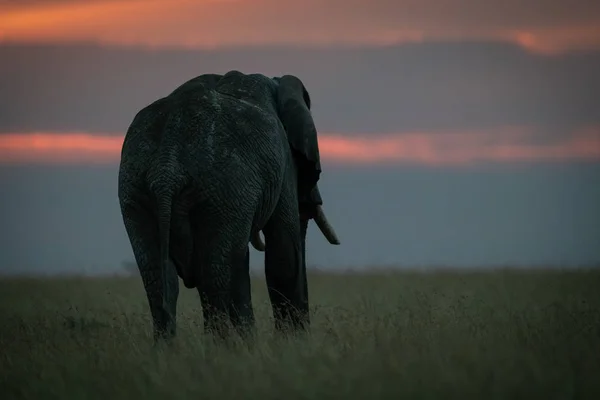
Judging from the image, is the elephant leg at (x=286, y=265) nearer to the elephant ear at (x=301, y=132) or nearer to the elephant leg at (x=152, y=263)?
the elephant ear at (x=301, y=132)

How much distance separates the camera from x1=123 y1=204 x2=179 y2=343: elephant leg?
1295 centimetres

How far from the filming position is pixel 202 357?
12.0 m

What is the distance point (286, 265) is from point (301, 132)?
1334mm

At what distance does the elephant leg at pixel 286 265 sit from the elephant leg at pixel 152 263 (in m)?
A: 1.66

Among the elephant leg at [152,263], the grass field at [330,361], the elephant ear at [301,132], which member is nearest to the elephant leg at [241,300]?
the grass field at [330,361]

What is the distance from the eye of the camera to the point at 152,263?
13.0 metres

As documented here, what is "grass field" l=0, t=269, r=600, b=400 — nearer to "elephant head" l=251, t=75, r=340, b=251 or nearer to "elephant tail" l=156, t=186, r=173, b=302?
"elephant tail" l=156, t=186, r=173, b=302

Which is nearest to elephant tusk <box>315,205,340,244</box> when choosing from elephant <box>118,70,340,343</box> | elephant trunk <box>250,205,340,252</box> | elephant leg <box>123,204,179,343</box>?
elephant trunk <box>250,205,340,252</box>

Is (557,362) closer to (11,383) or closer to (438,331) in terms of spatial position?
(438,331)

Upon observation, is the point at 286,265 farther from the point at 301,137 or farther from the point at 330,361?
the point at 330,361

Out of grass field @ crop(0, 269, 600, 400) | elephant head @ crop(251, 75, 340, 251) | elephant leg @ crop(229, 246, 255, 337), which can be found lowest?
grass field @ crop(0, 269, 600, 400)

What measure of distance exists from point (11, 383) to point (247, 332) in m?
2.47

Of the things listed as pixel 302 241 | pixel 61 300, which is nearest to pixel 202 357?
pixel 302 241

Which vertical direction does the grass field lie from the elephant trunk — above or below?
below
